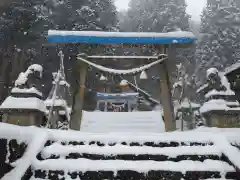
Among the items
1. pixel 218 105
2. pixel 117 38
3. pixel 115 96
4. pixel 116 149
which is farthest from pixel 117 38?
pixel 115 96

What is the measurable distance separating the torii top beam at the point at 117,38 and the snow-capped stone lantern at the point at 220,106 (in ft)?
4.92

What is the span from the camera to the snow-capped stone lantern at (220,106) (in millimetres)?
7160

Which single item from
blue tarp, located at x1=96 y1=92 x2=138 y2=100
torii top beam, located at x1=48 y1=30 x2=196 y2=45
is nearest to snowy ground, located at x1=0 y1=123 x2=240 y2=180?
torii top beam, located at x1=48 y1=30 x2=196 y2=45

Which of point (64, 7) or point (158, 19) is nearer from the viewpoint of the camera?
point (64, 7)

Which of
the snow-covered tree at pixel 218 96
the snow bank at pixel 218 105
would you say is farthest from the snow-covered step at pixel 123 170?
the snow-covered tree at pixel 218 96

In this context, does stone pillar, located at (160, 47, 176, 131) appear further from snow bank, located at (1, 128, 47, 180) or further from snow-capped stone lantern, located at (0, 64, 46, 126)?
snow bank, located at (1, 128, 47, 180)

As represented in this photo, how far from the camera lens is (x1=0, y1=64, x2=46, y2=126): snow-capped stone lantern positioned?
284 inches

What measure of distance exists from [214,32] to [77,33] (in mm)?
27842

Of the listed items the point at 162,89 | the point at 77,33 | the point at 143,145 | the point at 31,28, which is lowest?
the point at 143,145

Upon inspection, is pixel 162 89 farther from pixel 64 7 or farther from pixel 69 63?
pixel 64 7

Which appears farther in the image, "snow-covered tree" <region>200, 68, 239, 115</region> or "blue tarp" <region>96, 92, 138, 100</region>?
"blue tarp" <region>96, 92, 138, 100</region>

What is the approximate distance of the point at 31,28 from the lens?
2425 cm

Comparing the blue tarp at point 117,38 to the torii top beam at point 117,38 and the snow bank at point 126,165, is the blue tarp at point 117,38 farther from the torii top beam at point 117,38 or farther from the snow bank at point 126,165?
the snow bank at point 126,165

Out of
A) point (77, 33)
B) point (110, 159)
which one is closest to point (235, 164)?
point (110, 159)
